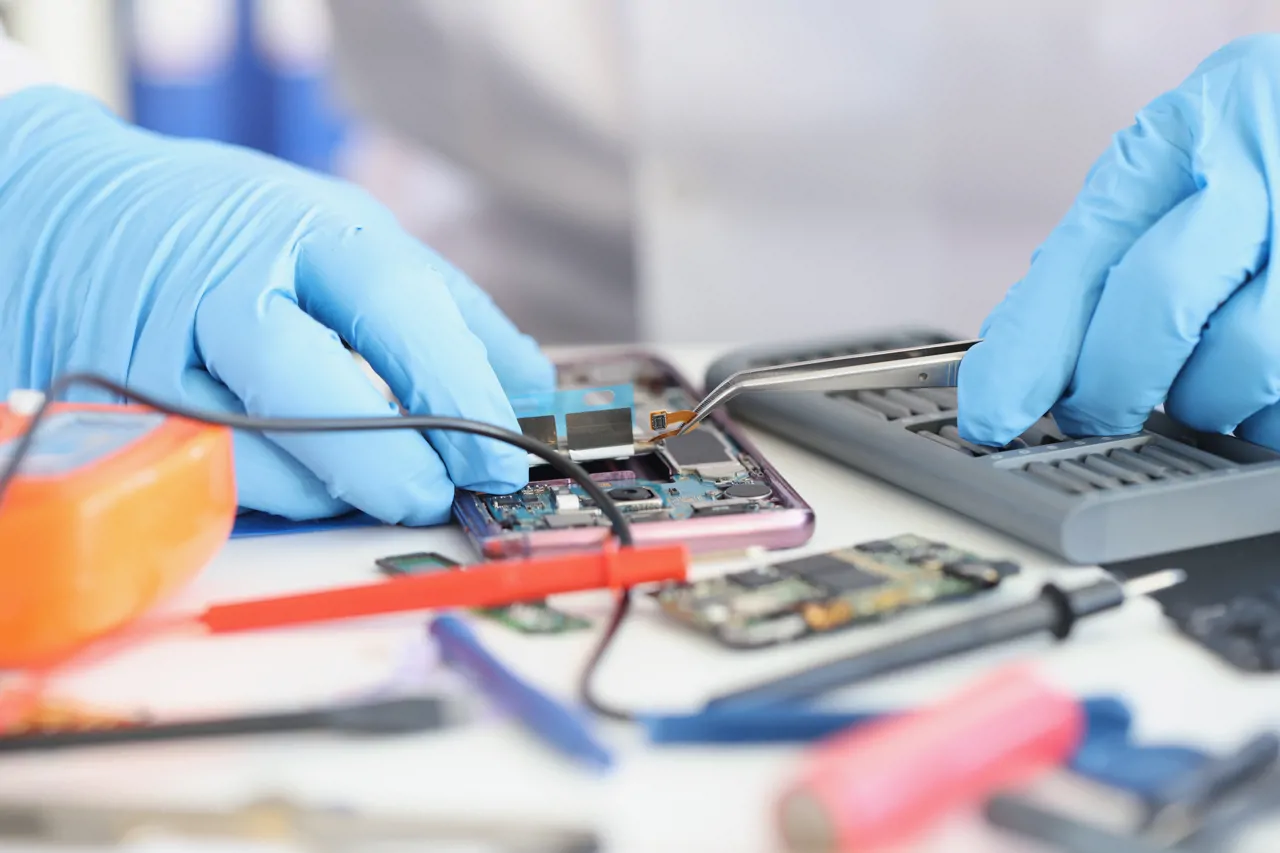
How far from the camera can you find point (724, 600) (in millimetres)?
541

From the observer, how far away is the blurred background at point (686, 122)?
4.18 feet

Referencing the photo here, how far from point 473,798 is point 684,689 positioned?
11cm

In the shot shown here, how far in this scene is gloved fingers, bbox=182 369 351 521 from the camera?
0.68 m

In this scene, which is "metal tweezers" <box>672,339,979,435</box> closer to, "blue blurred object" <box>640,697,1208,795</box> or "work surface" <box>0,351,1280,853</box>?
"work surface" <box>0,351,1280,853</box>

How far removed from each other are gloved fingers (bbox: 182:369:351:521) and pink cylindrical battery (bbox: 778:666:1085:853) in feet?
1.25

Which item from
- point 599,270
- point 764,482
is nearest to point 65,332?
point 764,482

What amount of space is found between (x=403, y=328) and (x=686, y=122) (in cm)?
73

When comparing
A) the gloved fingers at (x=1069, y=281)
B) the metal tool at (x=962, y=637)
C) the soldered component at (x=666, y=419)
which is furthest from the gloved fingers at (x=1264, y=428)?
the soldered component at (x=666, y=419)

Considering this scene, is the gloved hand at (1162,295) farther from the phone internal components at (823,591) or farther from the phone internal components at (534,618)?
the phone internal components at (534,618)

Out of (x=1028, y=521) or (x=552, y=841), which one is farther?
(x=1028, y=521)

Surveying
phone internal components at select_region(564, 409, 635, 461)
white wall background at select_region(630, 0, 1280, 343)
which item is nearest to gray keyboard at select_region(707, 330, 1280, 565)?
phone internal components at select_region(564, 409, 635, 461)

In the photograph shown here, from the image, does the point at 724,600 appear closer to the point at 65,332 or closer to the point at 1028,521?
the point at 1028,521

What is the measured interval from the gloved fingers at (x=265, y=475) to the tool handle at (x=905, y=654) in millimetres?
328

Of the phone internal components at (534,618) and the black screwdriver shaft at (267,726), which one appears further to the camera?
the phone internal components at (534,618)
